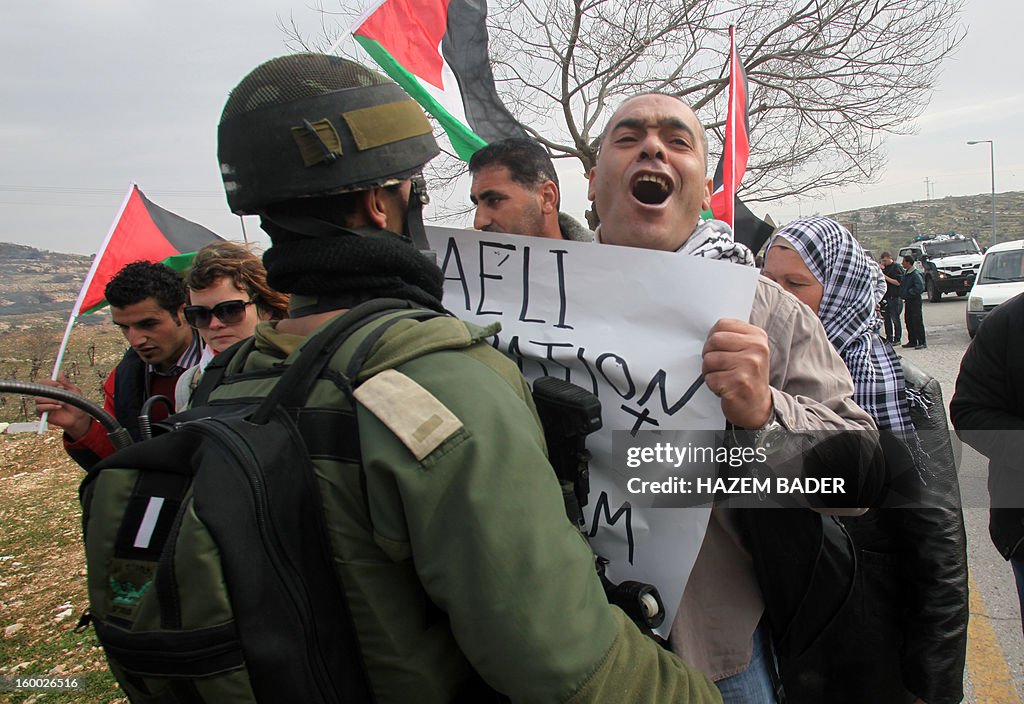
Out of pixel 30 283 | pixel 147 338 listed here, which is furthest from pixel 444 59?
pixel 30 283

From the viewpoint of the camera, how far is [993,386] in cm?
242

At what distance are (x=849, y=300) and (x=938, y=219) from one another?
386 ft

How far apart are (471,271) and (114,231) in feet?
13.7

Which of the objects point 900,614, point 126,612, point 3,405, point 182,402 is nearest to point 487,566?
point 126,612

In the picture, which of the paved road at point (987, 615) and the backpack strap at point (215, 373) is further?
the paved road at point (987, 615)

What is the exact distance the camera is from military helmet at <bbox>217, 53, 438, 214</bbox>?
1.16 metres

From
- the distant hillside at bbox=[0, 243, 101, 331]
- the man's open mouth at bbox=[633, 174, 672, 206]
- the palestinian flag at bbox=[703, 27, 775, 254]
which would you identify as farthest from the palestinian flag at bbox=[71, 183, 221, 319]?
the distant hillside at bbox=[0, 243, 101, 331]

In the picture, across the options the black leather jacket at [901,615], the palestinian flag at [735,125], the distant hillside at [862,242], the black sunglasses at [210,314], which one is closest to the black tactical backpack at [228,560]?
the black leather jacket at [901,615]

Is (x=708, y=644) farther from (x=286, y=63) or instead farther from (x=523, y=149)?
(x=523, y=149)

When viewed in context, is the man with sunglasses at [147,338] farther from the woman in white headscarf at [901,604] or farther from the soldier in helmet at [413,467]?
the woman in white headscarf at [901,604]

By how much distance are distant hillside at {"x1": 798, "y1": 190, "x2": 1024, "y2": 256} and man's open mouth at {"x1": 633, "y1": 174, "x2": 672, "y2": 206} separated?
81005 mm

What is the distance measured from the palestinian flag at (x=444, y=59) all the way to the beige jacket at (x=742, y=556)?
1.89m

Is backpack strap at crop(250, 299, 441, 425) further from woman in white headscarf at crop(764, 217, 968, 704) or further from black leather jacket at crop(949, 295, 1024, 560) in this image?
black leather jacket at crop(949, 295, 1024, 560)

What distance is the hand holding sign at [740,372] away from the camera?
1.34m
